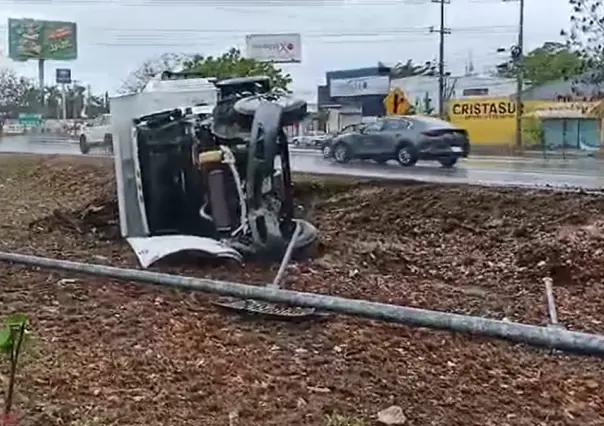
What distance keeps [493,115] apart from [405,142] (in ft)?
73.4

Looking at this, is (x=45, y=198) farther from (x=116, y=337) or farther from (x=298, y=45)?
(x=298, y=45)

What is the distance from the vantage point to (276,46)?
58812 millimetres

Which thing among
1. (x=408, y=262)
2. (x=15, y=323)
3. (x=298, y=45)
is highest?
(x=298, y=45)

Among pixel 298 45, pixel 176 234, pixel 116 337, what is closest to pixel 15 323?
pixel 116 337

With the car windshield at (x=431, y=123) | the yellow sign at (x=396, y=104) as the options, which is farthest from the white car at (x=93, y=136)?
the yellow sign at (x=396, y=104)

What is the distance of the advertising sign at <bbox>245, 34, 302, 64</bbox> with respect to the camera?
5809cm

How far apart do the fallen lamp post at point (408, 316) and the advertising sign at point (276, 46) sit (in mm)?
54842

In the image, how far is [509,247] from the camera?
31.2ft

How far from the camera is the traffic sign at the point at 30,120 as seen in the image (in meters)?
51.2

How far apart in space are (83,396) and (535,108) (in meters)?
42.9

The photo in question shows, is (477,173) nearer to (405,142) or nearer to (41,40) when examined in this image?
(405,142)

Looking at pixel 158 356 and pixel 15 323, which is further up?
pixel 15 323

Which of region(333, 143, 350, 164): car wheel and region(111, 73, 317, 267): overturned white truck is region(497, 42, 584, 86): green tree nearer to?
region(333, 143, 350, 164): car wheel

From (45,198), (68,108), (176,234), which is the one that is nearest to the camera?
(176,234)
